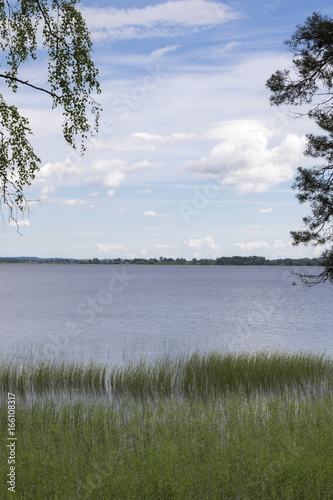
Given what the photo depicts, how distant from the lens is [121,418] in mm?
11680

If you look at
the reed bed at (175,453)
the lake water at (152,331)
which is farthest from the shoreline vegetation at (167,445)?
the lake water at (152,331)

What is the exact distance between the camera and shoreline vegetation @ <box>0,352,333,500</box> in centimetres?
789

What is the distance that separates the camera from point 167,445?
30.6ft

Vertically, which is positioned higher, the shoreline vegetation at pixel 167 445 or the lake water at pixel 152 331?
the shoreline vegetation at pixel 167 445

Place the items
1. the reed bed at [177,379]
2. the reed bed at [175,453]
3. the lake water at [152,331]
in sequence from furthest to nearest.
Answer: the lake water at [152,331], the reed bed at [177,379], the reed bed at [175,453]

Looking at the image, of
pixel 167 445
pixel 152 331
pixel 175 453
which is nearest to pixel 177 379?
pixel 167 445

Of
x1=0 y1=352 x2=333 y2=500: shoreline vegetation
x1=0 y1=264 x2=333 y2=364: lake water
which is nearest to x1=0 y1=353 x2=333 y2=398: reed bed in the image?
x1=0 y1=352 x2=333 y2=500: shoreline vegetation

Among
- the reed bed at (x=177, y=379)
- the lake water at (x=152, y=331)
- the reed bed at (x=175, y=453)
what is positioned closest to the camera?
the reed bed at (x=175, y=453)

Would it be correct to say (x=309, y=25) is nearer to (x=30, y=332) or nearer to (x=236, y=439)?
(x=236, y=439)

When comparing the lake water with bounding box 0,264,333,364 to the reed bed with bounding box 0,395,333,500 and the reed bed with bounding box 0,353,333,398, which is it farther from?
the reed bed with bounding box 0,395,333,500

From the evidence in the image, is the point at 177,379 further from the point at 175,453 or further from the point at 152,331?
the point at 152,331

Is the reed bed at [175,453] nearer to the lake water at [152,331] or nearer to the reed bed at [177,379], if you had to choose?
Answer: the reed bed at [177,379]

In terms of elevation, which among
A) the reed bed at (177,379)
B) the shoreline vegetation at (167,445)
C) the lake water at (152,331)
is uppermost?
the shoreline vegetation at (167,445)

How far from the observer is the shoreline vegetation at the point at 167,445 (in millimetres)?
7887
